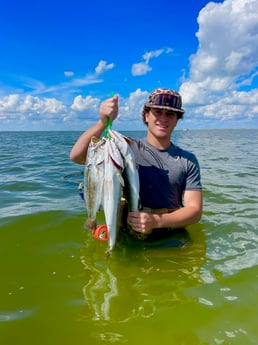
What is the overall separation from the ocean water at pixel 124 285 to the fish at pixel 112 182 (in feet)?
3.50

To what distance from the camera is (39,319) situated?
4.15 metres

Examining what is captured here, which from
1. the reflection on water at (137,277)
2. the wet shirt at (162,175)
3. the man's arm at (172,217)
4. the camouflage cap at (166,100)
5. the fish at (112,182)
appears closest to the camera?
the fish at (112,182)

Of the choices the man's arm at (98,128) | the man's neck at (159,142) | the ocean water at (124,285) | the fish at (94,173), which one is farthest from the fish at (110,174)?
the man's neck at (159,142)

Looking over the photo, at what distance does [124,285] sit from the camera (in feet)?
16.3

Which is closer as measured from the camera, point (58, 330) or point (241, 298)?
point (58, 330)

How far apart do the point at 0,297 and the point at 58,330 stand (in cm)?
120

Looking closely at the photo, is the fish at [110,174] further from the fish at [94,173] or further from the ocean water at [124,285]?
the ocean water at [124,285]

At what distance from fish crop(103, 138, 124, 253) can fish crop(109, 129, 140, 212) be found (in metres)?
0.08

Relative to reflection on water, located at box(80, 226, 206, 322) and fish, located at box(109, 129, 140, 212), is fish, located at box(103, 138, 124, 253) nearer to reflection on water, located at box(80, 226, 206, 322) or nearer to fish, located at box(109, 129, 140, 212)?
fish, located at box(109, 129, 140, 212)

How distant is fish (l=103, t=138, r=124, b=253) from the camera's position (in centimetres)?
416

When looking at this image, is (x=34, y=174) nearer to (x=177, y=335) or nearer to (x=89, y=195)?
(x=89, y=195)

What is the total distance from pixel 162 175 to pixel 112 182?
1.48 m

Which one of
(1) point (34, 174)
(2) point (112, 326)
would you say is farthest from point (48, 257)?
(1) point (34, 174)

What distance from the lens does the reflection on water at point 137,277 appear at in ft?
14.3
